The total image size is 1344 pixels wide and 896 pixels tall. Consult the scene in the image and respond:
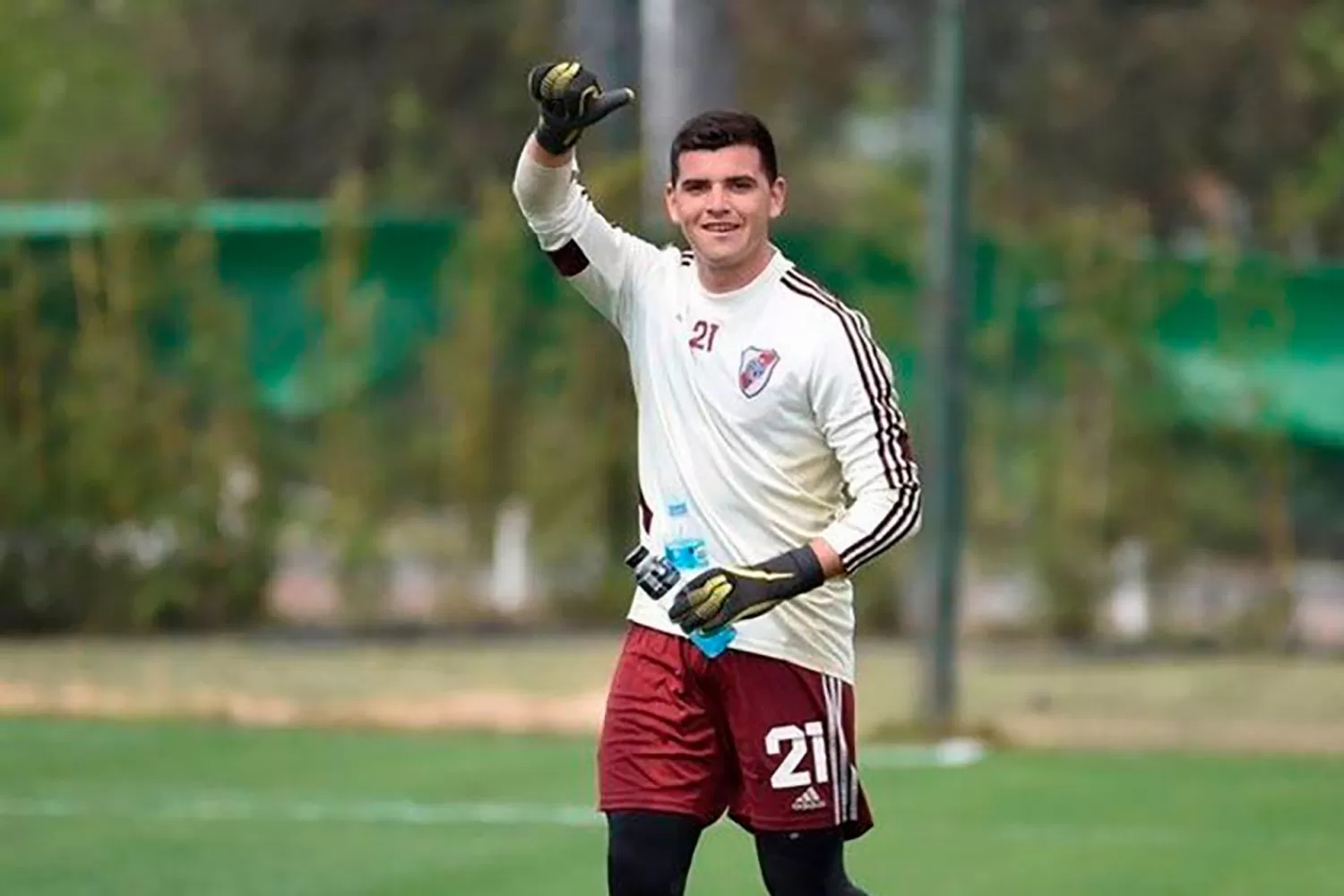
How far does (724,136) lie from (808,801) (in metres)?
1.47

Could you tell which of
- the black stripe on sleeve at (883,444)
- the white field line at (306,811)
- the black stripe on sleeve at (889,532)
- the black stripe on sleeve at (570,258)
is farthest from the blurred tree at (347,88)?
the black stripe on sleeve at (889,532)

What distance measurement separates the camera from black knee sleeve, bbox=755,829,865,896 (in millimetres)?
7371

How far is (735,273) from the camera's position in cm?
734

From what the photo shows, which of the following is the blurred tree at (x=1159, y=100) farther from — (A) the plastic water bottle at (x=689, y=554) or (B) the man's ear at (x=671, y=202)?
(A) the plastic water bottle at (x=689, y=554)

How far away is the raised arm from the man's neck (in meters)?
0.23

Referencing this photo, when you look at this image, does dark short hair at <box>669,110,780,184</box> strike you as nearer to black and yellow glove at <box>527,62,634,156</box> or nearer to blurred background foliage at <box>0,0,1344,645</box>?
black and yellow glove at <box>527,62,634,156</box>

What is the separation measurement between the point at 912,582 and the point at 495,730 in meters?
4.88

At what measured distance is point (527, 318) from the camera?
65.8 feet

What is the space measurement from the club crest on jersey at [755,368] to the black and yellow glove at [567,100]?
612 mm

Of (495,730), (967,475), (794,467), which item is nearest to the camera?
(794,467)

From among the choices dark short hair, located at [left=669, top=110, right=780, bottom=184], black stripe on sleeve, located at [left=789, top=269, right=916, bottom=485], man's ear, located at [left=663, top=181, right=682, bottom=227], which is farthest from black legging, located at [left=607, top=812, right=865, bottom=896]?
dark short hair, located at [left=669, top=110, right=780, bottom=184]

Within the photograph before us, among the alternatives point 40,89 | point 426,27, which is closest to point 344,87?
point 426,27

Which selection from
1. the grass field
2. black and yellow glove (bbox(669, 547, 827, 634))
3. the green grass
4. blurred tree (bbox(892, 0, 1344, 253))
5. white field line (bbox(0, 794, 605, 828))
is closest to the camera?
black and yellow glove (bbox(669, 547, 827, 634))

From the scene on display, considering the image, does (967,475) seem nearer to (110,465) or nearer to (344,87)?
(110,465)
